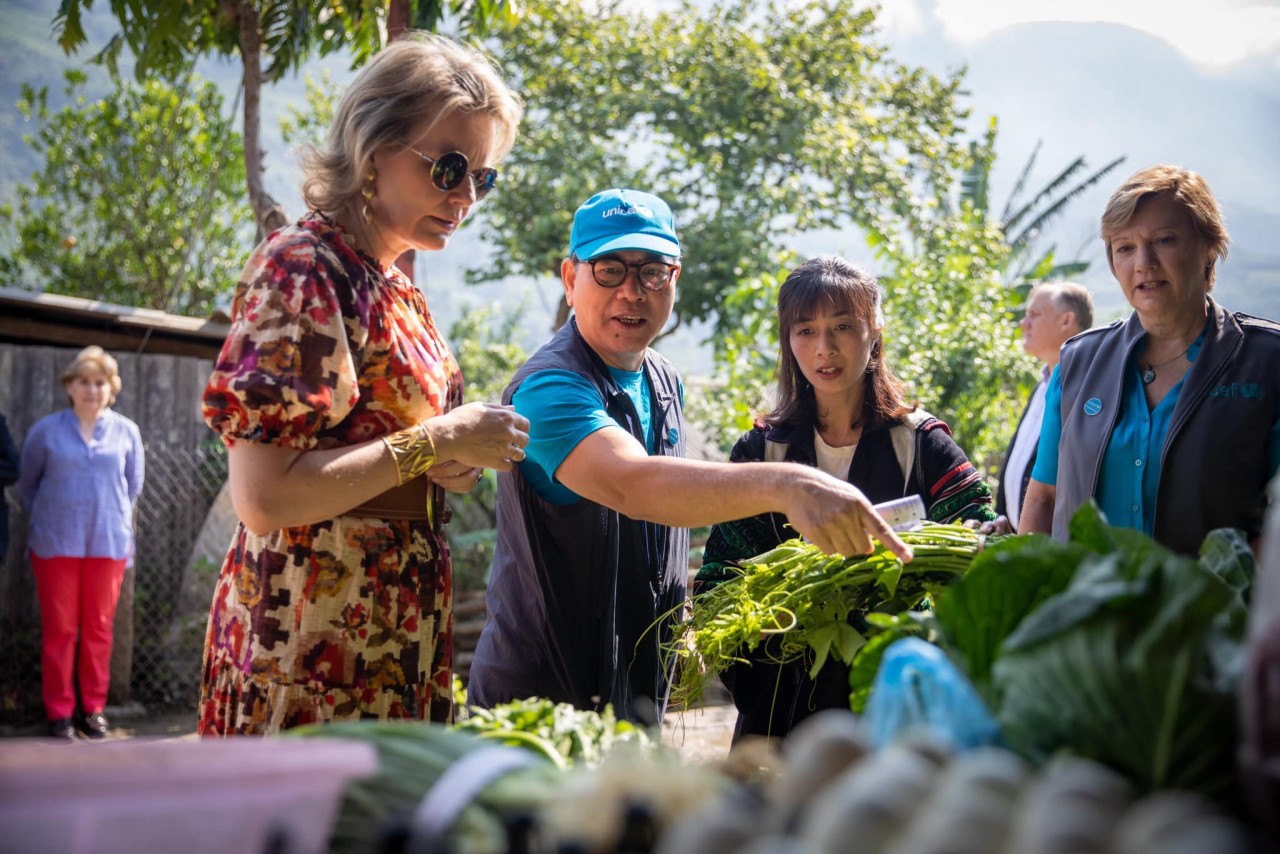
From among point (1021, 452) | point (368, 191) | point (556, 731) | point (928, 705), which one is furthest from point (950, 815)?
point (1021, 452)

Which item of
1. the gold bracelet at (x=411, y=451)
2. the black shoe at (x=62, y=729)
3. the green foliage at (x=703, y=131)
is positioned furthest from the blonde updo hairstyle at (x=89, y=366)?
the green foliage at (x=703, y=131)

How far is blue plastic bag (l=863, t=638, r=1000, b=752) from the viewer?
3.56 ft

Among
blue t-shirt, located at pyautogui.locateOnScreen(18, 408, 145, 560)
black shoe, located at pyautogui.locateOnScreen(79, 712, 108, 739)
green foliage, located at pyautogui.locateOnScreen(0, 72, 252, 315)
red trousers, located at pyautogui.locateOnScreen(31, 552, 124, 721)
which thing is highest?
green foliage, located at pyautogui.locateOnScreen(0, 72, 252, 315)

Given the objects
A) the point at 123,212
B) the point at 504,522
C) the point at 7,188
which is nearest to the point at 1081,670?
the point at 504,522

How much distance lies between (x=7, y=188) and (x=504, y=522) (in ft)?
263

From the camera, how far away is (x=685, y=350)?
370 feet

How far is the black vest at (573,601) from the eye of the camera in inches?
97.3

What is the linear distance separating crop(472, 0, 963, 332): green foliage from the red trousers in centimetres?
863

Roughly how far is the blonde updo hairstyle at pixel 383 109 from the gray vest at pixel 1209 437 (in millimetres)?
1757

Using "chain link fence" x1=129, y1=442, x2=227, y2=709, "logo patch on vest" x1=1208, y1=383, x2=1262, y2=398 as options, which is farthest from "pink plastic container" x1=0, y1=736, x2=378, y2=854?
"chain link fence" x1=129, y1=442, x2=227, y2=709

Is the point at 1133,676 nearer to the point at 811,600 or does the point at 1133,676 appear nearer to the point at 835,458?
the point at 811,600

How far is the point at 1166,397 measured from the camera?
8.96ft

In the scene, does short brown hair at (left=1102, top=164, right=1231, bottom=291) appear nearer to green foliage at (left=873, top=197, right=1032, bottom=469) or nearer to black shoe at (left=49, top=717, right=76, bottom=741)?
green foliage at (left=873, top=197, right=1032, bottom=469)

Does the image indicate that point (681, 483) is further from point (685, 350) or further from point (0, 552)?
point (685, 350)
